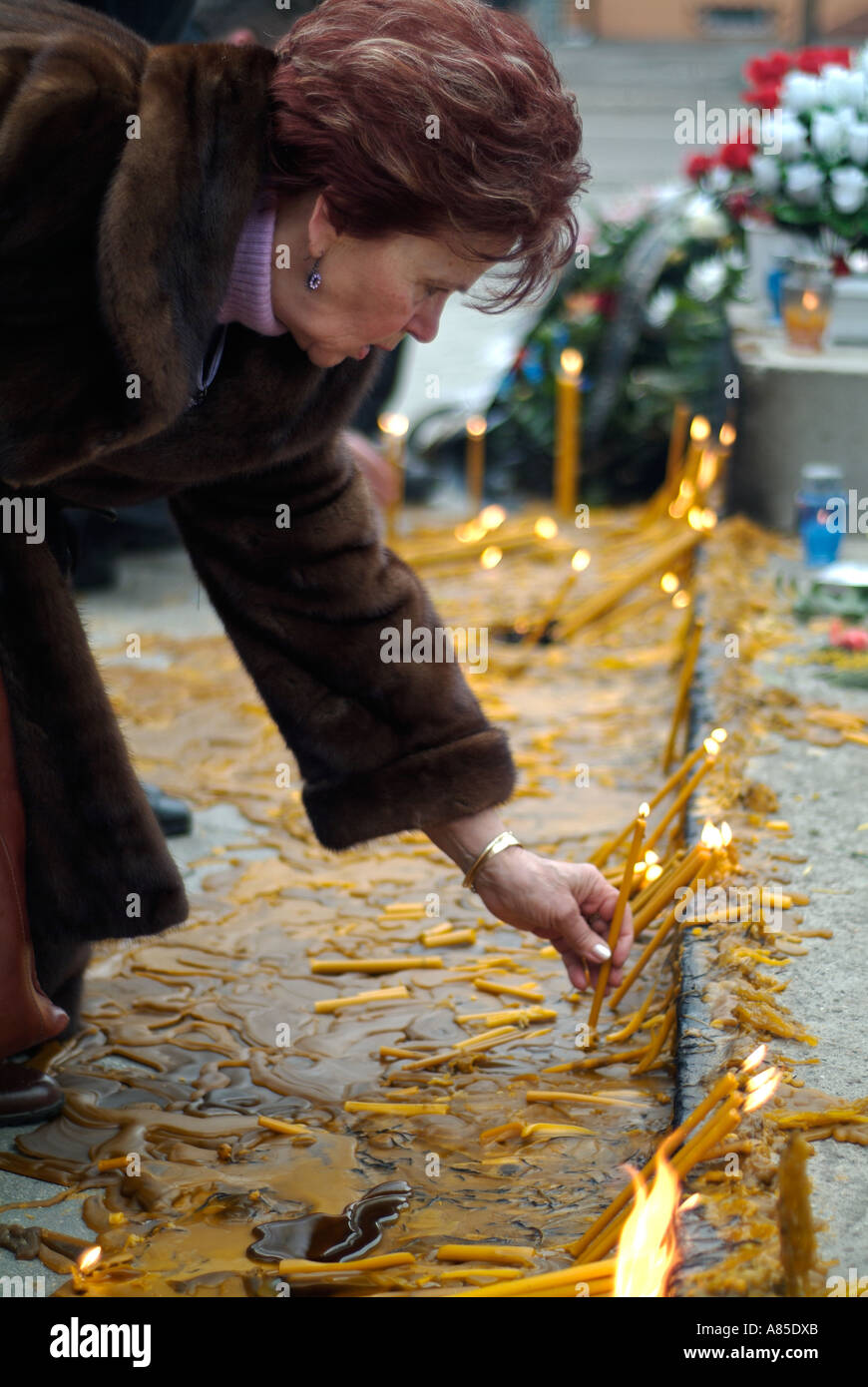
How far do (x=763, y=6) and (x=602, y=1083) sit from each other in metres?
21.2

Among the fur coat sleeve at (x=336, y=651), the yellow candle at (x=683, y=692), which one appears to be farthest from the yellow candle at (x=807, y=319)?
the fur coat sleeve at (x=336, y=651)

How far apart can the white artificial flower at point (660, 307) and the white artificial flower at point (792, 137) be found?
122 centimetres

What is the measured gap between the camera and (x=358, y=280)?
1.84m

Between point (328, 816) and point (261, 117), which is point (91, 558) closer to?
point (328, 816)

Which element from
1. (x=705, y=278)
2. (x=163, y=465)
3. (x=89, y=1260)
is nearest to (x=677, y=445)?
(x=705, y=278)

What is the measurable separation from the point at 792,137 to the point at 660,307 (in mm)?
1357

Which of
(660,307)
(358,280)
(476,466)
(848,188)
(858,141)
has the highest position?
(858,141)

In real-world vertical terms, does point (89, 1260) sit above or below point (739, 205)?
below

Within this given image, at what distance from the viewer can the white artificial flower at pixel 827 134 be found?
16.0ft

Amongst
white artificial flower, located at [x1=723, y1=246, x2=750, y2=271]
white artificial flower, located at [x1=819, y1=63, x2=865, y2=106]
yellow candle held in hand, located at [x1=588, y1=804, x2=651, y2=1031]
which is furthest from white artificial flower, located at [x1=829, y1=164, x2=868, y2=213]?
yellow candle held in hand, located at [x1=588, y1=804, x2=651, y2=1031]

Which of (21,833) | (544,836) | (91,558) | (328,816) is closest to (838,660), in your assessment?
(544,836)

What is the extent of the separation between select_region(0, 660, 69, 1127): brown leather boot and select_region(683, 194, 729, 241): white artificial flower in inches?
190

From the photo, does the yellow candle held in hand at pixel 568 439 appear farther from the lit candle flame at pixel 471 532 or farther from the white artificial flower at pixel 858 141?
the white artificial flower at pixel 858 141

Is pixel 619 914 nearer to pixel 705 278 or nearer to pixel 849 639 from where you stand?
pixel 849 639
